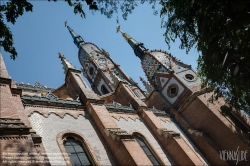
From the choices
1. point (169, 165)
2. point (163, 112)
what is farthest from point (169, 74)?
point (169, 165)

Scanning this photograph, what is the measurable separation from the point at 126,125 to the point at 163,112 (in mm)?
5272

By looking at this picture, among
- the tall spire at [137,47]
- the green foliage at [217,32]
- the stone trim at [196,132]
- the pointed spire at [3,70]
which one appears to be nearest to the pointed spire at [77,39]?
the tall spire at [137,47]

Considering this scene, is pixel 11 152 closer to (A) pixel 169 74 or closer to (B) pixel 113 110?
(B) pixel 113 110

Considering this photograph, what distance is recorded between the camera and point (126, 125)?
14211mm

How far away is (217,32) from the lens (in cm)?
835

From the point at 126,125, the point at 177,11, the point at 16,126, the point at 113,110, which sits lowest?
the point at 16,126

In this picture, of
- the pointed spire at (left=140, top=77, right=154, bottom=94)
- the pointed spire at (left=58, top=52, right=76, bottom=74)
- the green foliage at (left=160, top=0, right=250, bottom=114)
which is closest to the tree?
the green foliage at (left=160, top=0, right=250, bottom=114)

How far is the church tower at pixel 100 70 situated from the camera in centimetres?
2381

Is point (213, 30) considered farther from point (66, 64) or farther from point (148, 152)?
point (66, 64)

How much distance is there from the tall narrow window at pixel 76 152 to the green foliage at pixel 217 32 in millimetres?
6227

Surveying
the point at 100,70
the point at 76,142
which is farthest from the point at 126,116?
the point at 100,70

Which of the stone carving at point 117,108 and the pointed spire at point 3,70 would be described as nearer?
the pointed spire at point 3,70

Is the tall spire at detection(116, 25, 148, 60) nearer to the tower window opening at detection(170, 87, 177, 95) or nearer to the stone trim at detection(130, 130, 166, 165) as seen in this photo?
the tower window opening at detection(170, 87, 177, 95)

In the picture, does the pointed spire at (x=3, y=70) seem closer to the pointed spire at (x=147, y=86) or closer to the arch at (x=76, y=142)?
the arch at (x=76, y=142)
